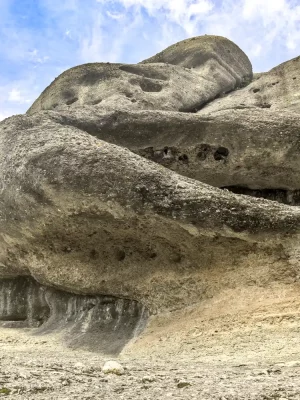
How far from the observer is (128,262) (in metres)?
5.66

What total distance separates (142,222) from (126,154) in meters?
0.87

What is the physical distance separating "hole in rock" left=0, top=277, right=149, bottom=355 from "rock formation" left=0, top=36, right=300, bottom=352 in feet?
0.09

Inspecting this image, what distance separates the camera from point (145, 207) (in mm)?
5039

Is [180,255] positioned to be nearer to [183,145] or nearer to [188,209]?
[188,209]

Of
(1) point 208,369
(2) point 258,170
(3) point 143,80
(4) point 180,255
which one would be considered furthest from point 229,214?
(3) point 143,80

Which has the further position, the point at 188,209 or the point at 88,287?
the point at 88,287

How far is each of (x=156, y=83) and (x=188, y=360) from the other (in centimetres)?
939

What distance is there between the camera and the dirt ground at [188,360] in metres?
2.76

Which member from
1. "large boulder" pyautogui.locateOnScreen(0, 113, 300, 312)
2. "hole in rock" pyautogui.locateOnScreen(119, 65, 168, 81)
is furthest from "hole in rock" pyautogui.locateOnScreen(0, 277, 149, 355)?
"hole in rock" pyautogui.locateOnScreen(119, 65, 168, 81)

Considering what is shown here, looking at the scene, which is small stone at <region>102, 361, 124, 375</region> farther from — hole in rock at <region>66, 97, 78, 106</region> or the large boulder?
hole in rock at <region>66, 97, 78, 106</region>

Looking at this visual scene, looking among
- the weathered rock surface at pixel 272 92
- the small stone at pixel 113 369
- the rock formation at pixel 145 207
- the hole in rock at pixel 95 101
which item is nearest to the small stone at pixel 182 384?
the small stone at pixel 113 369

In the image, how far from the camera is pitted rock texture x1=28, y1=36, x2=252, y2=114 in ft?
38.6

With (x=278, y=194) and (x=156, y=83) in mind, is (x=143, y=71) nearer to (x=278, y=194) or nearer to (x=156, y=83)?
(x=156, y=83)

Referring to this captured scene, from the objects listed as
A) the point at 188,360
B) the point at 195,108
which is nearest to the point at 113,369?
the point at 188,360
